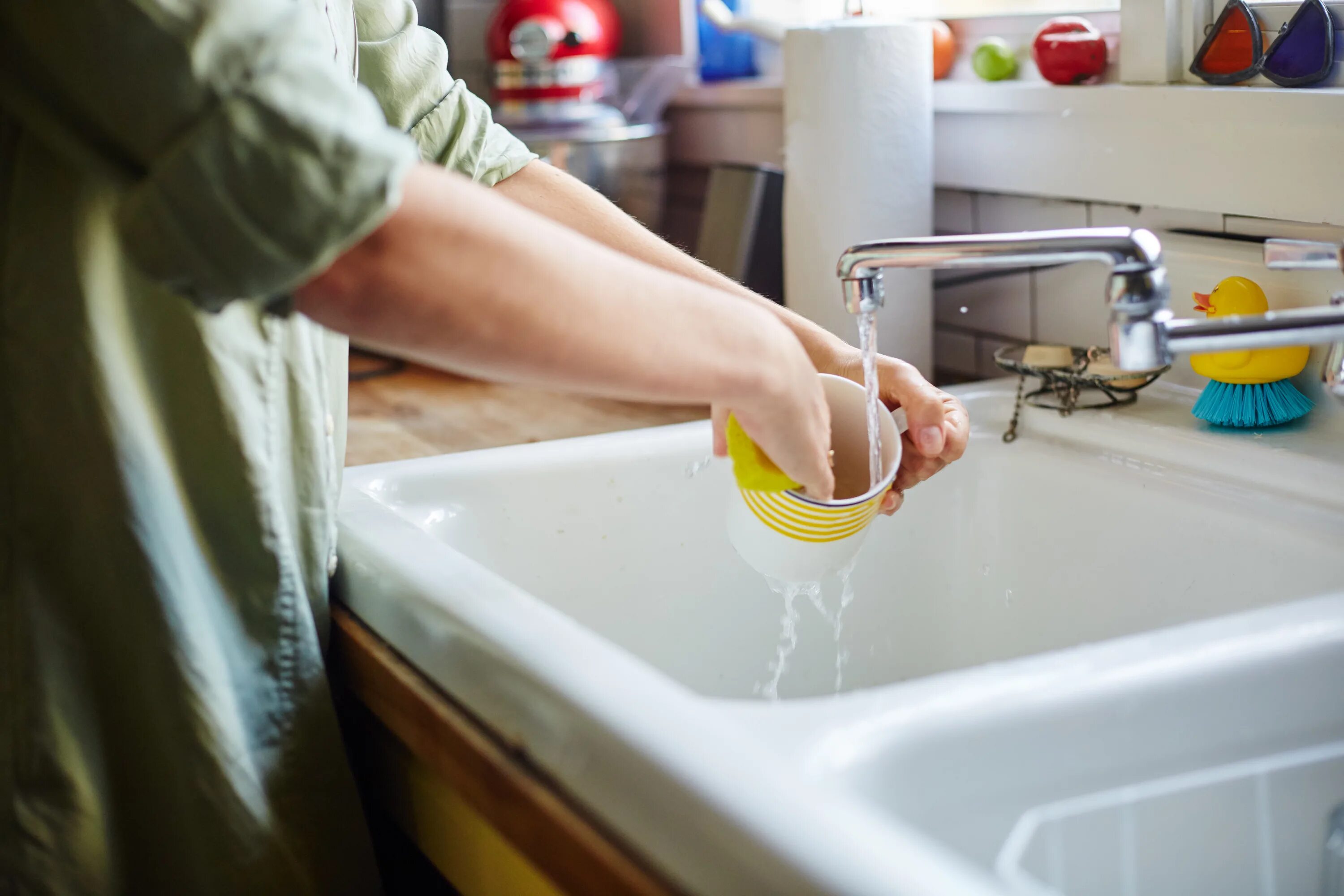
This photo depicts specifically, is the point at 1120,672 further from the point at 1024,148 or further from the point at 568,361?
the point at 1024,148

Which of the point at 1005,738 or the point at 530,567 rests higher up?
the point at 1005,738

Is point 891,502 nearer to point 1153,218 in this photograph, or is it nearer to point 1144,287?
point 1144,287

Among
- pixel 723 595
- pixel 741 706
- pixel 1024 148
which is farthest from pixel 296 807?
pixel 1024 148

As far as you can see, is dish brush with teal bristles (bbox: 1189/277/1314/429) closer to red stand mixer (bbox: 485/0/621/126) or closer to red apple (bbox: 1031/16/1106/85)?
red apple (bbox: 1031/16/1106/85)

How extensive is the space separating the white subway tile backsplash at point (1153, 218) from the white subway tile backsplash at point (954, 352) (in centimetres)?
21

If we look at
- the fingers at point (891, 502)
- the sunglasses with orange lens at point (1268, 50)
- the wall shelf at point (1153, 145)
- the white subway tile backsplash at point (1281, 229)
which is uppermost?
the sunglasses with orange lens at point (1268, 50)

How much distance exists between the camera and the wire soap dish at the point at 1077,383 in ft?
3.64

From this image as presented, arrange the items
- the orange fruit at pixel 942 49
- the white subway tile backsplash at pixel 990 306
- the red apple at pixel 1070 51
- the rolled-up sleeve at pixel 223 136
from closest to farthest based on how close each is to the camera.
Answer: the rolled-up sleeve at pixel 223 136 < the red apple at pixel 1070 51 < the white subway tile backsplash at pixel 990 306 < the orange fruit at pixel 942 49

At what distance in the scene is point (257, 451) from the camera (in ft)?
2.34

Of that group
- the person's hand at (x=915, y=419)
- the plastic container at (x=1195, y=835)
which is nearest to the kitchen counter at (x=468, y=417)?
the person's hand at (x=915, y=419)

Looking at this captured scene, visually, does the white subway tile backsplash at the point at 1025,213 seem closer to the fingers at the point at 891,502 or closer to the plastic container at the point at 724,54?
the fingers at the point at 891,502

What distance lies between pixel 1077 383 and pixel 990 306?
0.86ft

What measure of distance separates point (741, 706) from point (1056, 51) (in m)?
0.85

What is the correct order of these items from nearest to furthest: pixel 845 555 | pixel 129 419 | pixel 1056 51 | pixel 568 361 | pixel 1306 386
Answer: pixel 568 361 → pixel 129 419 → pixel 845 555 → pixel 1306 386 → pixel 1056 51
